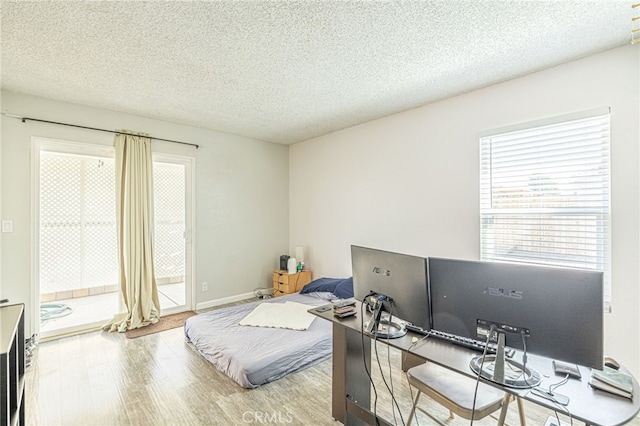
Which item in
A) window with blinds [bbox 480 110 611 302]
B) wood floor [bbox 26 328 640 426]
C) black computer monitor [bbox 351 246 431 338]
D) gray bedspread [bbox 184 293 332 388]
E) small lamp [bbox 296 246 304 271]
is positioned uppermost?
window with blinds [bbox 480 110 611 302]

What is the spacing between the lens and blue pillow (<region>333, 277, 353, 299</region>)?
3.90m

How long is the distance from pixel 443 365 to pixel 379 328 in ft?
1.39

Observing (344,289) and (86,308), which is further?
(86,308)

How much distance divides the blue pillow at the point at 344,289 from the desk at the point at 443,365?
194cm

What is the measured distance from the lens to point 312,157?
498 centimetres

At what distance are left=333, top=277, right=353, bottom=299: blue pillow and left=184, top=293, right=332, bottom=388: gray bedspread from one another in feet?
2.51

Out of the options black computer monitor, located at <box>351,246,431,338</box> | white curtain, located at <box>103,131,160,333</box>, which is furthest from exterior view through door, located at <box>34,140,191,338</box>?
black computer monitor, located at <box>351,246,431,338</box>

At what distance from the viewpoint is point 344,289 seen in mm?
3951

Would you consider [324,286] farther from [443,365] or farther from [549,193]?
[443,365]

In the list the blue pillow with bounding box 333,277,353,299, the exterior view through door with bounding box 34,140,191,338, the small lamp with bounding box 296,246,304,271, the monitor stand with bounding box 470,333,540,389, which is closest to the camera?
the monitor stand with bounding box 470,333,540,389

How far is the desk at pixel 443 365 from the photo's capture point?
0.98 metres

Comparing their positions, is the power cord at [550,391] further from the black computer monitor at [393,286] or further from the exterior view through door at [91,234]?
the exterior view through door at [91,234]

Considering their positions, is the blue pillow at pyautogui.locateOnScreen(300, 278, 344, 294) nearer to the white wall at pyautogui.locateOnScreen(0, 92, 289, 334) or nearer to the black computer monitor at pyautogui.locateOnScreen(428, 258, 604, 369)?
the white wall at pyautogui.locateOnScreen(0, 92, 289, 334)

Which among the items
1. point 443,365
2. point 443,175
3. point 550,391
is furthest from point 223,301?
point 550,391
